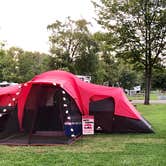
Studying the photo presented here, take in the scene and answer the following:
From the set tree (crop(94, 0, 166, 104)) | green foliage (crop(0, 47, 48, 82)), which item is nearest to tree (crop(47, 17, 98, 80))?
green foliage (crop(0, 47, 48, 82))

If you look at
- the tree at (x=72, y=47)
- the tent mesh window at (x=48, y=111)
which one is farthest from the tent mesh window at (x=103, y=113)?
the tree at (x=72, y=47)

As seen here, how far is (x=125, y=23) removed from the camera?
967 inches

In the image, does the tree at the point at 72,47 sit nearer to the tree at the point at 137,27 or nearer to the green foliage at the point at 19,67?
the green foliage at the point at 19,67

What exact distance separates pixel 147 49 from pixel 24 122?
15756mm

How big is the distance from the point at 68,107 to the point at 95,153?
91.7 inches

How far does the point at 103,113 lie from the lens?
10.9 m

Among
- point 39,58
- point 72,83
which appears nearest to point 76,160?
point 72,83

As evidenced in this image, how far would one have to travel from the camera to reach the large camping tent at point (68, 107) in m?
9.89

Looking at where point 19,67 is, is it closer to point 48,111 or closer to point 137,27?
point 137,27

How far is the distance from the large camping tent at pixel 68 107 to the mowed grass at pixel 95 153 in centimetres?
85

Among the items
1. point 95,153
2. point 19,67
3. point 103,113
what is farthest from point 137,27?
point 19,67

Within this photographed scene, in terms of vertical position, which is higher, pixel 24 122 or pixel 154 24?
pixel 154 24

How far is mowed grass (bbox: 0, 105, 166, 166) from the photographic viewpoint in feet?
23.0

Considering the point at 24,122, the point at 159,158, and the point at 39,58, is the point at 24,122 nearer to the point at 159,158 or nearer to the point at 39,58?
the point at 159,158
